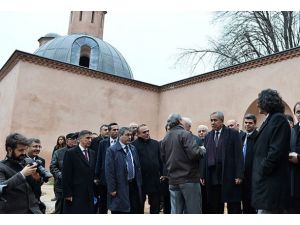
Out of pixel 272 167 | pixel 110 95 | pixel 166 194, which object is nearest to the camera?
pixel 272 167

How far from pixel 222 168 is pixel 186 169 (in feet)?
2.50

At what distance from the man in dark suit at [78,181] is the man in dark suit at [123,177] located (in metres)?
0.37

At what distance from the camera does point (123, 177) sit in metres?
5.11

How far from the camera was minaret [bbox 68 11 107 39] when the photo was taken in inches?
982

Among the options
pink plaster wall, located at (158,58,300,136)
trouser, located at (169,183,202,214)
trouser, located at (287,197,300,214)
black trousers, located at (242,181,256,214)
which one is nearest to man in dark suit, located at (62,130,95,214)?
trouser, located at (169,183,202,214)

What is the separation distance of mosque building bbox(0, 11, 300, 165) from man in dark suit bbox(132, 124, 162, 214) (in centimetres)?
730

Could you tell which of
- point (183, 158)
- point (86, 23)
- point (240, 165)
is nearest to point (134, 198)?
point (183, 158)

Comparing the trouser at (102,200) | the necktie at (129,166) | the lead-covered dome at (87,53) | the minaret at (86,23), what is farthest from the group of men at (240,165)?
the minaret at (86,23)

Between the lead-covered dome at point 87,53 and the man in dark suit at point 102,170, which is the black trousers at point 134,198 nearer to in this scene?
the man in dark suit at point 102,170

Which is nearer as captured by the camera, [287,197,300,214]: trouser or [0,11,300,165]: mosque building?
[287,197,300,214]: trouser

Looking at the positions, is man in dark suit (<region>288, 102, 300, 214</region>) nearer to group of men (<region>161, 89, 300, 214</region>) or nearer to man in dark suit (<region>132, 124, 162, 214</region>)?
group of men (<region>161, 89, 300, 214</region>)

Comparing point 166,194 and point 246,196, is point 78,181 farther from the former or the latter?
point 246,196

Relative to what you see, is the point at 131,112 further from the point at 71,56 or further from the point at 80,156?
the point at 80,156

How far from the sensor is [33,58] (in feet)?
49.2
